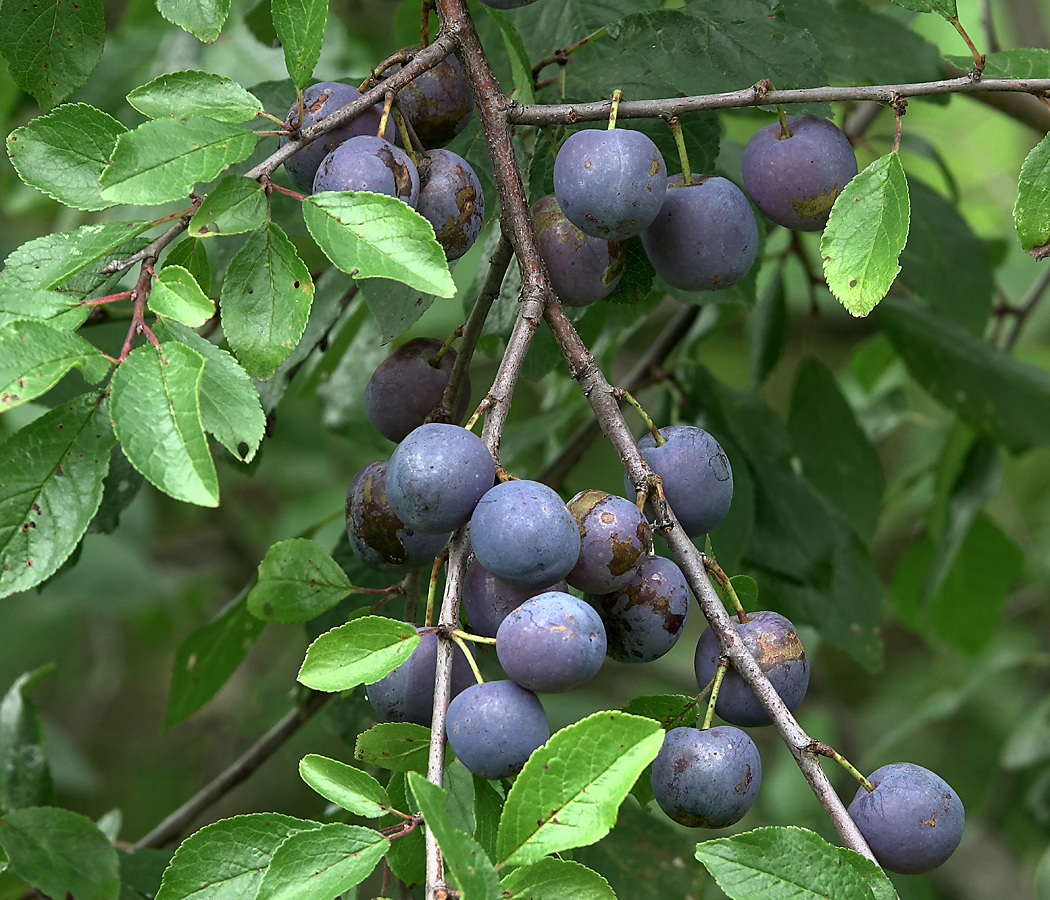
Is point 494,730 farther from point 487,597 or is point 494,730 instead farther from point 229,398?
point 229,398

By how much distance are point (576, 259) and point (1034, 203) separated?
0.27 metres

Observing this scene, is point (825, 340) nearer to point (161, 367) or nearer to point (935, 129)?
point (935, 129)

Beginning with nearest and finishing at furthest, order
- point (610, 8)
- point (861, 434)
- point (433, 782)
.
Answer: point (433, 782) → point (610, 8) → point (861, 434)

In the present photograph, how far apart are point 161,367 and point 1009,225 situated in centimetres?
232

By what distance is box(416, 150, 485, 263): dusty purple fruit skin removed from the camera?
68 cm

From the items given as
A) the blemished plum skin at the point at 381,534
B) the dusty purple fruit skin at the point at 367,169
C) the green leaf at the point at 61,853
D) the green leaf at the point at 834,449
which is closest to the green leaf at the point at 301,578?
the blemished plum skin at the point at 381,534

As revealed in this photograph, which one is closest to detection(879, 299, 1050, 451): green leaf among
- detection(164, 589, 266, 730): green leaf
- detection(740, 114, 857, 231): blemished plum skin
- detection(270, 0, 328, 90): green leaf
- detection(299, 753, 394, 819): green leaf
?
detection(740, 114, 857, 231): blemished plum skin

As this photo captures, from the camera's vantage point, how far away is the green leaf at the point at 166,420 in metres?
0.51

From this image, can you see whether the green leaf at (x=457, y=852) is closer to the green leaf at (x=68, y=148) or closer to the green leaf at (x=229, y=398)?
the green leaf at (x=229, y=398)

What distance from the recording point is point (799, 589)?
1.31 meters

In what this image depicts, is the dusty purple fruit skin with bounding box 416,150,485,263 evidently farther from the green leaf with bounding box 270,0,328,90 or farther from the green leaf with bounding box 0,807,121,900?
the green leaf with bounding box 0,807,121,900

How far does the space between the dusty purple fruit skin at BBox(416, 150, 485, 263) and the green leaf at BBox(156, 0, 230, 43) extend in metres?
0.15

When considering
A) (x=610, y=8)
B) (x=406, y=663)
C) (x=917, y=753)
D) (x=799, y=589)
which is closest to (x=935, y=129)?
(x=917, y=753)

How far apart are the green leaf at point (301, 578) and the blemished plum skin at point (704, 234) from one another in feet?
0.96
